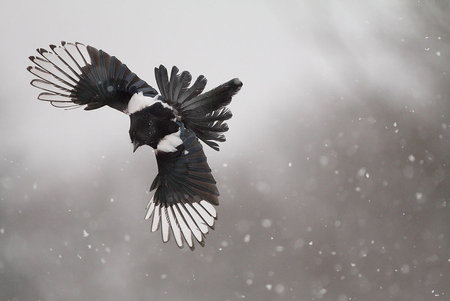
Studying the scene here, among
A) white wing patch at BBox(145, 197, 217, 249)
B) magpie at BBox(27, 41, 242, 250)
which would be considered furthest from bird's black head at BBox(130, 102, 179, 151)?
white wing patch at BBox(145, 197, 217, 249)

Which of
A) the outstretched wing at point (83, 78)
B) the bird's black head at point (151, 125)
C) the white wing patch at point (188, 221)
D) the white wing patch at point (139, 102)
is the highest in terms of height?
the outstretched wing at point (83, 78)

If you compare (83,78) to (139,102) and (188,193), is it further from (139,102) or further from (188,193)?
(188,193)

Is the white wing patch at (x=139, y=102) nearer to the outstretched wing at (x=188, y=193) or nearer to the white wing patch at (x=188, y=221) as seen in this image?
the outstretched wing at (x=188, y=193)

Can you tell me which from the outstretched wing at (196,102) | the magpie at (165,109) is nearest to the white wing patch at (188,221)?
the magpie at (165,109)

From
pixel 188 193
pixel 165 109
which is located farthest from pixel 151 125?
pixel 188 193

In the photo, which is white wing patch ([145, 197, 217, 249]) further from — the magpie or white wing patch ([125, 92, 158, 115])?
white wing patch ([125, 92, 158, 115])

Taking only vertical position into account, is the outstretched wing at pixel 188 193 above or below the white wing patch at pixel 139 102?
below

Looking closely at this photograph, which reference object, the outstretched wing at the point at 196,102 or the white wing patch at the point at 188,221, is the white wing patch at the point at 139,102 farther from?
the white wing patch at the point at 188,221
